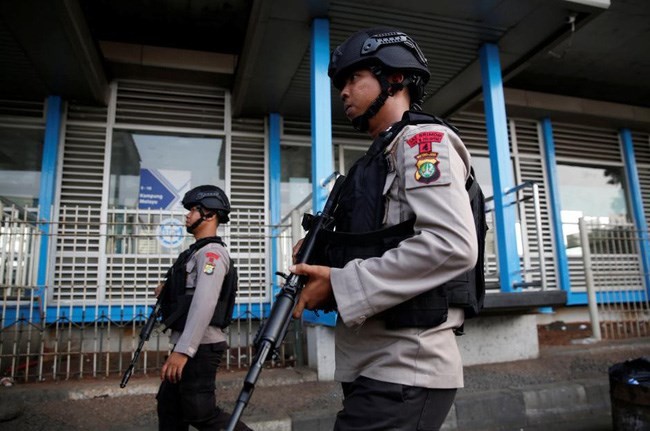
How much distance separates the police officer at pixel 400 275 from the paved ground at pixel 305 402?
2709 mm

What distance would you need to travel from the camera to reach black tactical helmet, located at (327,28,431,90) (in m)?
1.54

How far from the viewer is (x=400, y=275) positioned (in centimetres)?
125

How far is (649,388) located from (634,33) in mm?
6032

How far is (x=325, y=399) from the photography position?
423cm

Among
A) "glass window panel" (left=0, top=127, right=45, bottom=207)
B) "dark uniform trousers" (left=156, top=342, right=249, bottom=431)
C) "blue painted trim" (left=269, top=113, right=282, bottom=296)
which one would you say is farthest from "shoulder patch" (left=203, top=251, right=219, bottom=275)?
"glass window panel" (left=0, top=127, right=45, bottom=207)

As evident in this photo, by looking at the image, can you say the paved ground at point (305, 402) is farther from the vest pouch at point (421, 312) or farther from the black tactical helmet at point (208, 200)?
the vest pouch at point (421, 312)

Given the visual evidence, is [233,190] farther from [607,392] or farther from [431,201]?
[431,201]

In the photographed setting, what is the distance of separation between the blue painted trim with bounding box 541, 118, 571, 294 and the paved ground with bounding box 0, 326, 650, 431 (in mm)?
3534

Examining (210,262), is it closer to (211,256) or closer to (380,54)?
(211,256)

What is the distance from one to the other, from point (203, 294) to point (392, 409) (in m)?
Answer: 1.70

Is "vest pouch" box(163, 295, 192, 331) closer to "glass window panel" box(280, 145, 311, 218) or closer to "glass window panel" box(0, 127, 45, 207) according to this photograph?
"glass window panel" box(280, 145, 311, 218)

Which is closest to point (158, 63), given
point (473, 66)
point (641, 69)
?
point (473, 66)

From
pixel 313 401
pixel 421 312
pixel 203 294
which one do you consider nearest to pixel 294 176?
pixel 313 401

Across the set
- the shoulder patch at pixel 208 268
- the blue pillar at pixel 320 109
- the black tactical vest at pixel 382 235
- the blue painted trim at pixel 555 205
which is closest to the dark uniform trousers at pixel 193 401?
the shoulder patch at pixel 208 268
